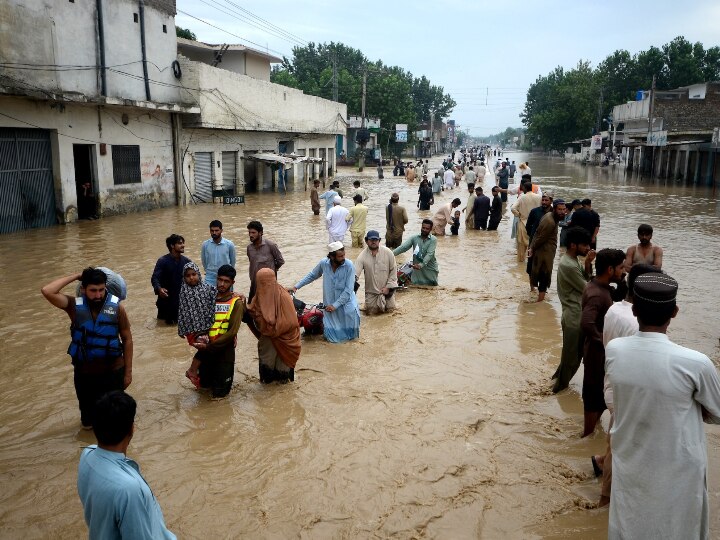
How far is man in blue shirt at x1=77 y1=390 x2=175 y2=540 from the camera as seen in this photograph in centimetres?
219

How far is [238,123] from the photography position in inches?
974

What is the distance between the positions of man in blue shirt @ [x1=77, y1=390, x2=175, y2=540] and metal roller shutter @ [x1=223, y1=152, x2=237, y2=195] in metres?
23.8

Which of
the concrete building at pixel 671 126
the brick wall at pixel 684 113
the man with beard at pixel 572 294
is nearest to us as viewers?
the man with beard at pixel 572 294

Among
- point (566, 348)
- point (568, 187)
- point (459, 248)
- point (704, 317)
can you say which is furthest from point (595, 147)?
point (566, 348)

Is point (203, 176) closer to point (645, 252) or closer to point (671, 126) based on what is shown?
point (645, 252)

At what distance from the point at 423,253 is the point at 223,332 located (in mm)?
4813

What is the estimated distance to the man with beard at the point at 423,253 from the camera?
921 centimetres

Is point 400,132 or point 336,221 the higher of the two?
point 400,132

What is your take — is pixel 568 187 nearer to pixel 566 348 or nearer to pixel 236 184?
pixel 236 184

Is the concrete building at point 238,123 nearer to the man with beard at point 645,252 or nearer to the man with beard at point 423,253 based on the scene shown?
the man with beard at point 423,253

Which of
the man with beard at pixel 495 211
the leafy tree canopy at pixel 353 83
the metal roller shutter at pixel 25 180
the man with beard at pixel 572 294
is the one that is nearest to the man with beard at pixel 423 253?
the man with beard at pixel 572 294

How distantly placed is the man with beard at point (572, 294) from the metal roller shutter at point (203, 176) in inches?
784

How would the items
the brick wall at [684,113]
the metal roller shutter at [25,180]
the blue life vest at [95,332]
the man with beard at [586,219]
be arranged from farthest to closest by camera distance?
the brick wall at [684,113] < the metal roller shutter at [25,180] < the man with beard at [586,219] < the blue life vest at [95,332]

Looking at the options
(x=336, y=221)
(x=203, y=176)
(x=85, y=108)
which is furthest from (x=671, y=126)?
(x=85, y=108)
